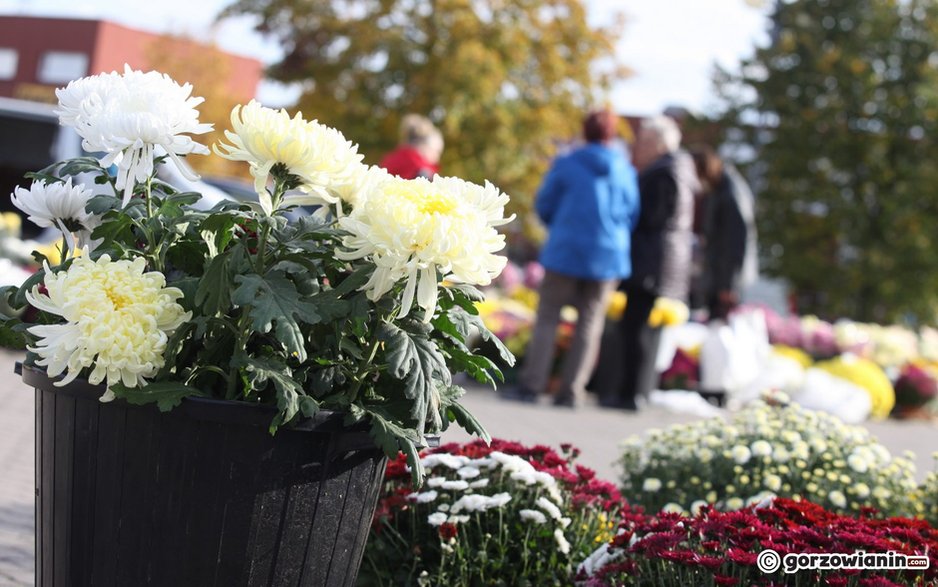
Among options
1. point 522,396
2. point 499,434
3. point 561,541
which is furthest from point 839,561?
point 522,396

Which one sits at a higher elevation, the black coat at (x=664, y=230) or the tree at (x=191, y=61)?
the tree at (x=191, y=61)

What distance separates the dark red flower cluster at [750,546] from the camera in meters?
2.73

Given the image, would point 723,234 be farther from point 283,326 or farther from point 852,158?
point 852,158

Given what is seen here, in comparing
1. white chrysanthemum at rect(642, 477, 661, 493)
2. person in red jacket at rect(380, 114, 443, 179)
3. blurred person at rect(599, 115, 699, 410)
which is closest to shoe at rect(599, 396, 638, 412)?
blurred person at rect(599, 115, 699, 410)

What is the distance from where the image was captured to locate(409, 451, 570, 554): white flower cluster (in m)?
3.29

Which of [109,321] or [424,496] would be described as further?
[424,496]

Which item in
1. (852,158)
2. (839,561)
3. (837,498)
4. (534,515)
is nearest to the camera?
(839,561)

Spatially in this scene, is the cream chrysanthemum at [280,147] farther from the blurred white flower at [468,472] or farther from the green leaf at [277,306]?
the blurred white flower at [468,472]

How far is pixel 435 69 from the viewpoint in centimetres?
1836

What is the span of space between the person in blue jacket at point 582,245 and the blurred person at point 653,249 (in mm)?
130

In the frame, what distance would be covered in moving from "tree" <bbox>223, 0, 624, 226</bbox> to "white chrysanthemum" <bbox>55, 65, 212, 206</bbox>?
51.0ft

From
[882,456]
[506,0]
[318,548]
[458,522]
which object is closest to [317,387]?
[318,548]

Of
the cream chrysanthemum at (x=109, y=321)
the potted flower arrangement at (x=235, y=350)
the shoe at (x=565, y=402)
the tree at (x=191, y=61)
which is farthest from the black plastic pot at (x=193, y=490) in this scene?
the tree at (x=191, y=61)

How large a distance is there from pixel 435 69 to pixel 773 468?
48.5ft
